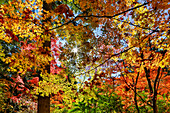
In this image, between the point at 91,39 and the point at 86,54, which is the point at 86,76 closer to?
the point at 86,54

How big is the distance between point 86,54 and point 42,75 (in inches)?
59.3

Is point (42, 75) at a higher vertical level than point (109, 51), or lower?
lower

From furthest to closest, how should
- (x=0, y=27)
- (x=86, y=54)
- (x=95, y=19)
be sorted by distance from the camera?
(x=86, y=54) → (x=95, y=19) → (x=0, y=27)

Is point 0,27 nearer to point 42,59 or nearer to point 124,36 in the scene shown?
point 42,59

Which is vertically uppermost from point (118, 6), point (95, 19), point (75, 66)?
point (118, 6)

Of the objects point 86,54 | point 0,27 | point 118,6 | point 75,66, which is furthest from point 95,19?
point 0,27

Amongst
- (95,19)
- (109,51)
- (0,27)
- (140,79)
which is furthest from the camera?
(140,79)

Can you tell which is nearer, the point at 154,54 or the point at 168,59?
the point at 168,59

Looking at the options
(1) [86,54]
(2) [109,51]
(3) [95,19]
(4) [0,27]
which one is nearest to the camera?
(4) [0,27]

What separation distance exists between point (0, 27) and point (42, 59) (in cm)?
131

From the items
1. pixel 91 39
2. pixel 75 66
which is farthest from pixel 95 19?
pixel 75 66

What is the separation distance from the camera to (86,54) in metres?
3.44

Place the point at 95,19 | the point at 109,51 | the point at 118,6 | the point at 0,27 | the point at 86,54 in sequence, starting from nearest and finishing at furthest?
the point at 0,27, the point at 95,19, the point at 118,6, the point at 86,54, the point at 109,51

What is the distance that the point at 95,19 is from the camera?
299 cm
